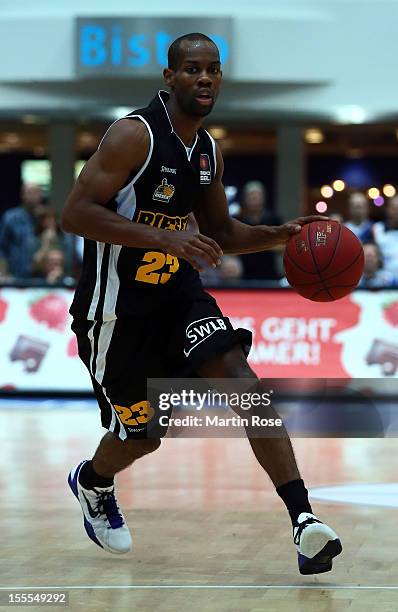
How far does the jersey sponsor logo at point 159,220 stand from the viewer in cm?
527

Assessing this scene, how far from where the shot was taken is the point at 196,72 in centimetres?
521

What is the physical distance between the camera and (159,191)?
5.25 metres

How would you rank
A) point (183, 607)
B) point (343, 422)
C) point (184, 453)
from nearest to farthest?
point (183, 607), point (184, 453), point (343, 422)

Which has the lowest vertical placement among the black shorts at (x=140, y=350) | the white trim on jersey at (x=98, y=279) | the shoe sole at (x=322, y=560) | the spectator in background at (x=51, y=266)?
the spectator in background at (x=51, y=266)

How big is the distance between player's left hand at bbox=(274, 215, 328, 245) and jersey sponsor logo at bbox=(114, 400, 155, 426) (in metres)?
0.93

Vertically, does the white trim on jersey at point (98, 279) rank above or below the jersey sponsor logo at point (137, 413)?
above

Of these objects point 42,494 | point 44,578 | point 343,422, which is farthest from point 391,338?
point 44,578

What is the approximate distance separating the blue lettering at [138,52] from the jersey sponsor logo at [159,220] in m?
12.0

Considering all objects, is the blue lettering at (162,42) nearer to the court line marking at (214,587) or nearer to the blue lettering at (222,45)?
the blue lettering at (222,45)

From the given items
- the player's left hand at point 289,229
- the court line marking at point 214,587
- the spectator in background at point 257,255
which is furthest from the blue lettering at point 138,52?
the court line marking at point 214,587

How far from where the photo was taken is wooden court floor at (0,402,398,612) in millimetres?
4895

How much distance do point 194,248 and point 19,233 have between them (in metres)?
8.83

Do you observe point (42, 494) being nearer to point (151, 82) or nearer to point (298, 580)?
point (298, 580)

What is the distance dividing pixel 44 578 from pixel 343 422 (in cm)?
586
